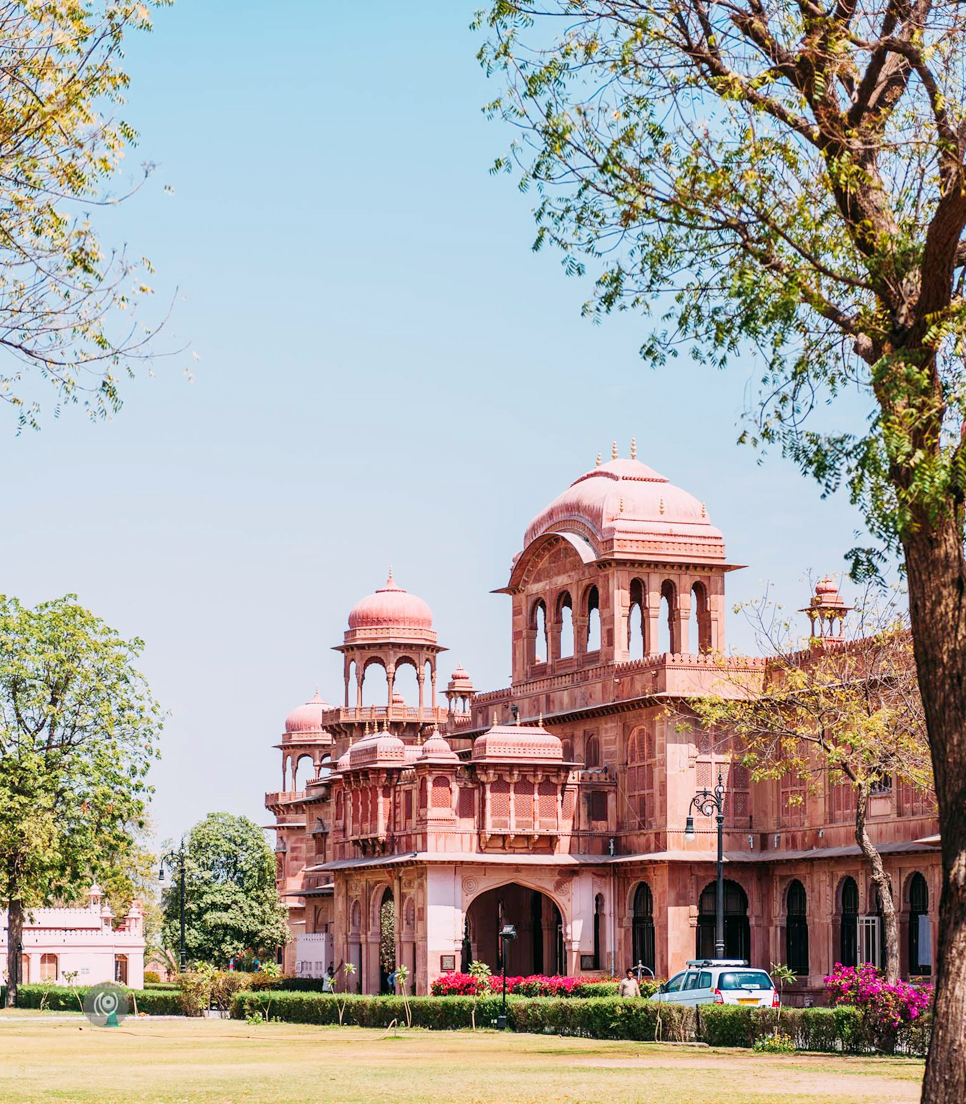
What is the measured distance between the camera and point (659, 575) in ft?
181

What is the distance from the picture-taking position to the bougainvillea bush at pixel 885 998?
103 ft

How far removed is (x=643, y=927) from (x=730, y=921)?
96.4 inches

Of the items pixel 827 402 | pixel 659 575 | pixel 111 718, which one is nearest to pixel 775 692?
pixel 659 575

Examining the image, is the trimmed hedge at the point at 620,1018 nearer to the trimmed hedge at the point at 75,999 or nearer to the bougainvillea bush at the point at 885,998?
the bougainvillea bush at the point at 885,998

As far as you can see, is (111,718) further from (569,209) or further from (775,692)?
(569,209)

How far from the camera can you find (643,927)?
172 ft

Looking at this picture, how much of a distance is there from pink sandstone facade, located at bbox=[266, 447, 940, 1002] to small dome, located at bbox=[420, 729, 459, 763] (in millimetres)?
59

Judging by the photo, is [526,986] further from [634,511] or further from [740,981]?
[634,511]

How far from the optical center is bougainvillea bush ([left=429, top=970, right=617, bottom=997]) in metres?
44.9

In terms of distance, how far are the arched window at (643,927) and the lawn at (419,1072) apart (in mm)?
10996

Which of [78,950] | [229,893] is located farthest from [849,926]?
[229,893]

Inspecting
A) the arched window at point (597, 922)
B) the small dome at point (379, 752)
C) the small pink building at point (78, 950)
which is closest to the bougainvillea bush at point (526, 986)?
the arched window at point (597, 922)

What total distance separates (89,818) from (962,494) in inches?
1722
